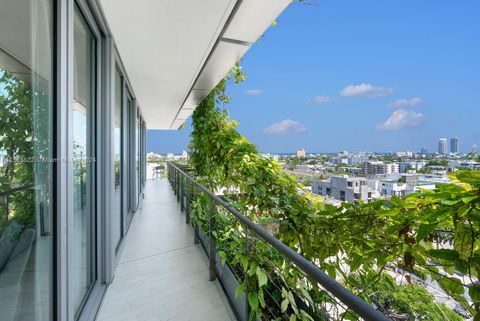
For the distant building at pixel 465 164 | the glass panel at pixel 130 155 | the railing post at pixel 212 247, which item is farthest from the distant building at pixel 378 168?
the glass panel at pixel 130 155

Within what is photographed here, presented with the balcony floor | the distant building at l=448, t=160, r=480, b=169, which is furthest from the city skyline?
the balcony floor

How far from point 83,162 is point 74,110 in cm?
42

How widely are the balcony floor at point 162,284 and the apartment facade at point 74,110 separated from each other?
18 cm

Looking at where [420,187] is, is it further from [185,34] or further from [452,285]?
[185,34]

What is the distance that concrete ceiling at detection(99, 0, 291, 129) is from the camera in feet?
5.39

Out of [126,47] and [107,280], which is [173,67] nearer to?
[126,47]

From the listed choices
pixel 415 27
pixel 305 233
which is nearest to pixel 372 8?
pixel 415 27

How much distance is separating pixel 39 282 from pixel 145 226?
3.10 m

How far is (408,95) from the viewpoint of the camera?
326 cm

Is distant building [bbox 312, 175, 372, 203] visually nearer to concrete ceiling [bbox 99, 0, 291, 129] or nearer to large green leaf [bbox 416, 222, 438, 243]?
large green leaf [bbox 416, 222, 438, 243]

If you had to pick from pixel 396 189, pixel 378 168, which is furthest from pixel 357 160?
pixel 396 189

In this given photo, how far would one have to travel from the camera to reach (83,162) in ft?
5.62

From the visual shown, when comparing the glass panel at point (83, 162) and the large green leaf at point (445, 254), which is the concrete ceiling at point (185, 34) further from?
the large green leaf at point (445, 254)

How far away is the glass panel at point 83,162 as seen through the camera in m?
1.55
